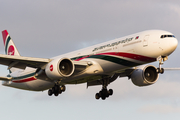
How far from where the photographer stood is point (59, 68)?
33.9 meters

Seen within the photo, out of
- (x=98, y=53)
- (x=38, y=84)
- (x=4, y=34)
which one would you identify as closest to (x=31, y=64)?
(x=38, y=84)

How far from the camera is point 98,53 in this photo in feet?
114

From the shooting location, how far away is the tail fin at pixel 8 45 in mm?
47906

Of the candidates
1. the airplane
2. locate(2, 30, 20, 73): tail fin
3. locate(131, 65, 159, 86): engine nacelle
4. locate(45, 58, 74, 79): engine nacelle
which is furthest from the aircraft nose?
locate(2, 30, 20, 73): tail fin

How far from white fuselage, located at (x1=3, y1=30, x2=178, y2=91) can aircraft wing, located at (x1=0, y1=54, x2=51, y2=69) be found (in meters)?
2.02

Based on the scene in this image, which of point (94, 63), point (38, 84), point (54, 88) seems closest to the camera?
point (94, 63)

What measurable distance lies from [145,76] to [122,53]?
7701 millimetres

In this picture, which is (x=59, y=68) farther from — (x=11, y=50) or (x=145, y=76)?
(x=11, y=50)

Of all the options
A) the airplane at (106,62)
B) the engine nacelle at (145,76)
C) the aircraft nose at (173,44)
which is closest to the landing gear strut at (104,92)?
the airplane at (106,62)

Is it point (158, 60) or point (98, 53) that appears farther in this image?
point (98, 53)

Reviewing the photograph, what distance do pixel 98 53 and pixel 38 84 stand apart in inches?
A: 372

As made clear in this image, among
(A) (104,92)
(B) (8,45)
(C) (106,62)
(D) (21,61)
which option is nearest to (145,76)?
(A) (104,92)

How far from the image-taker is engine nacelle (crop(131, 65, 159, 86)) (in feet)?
128

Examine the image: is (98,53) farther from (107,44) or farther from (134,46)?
(134,46)
